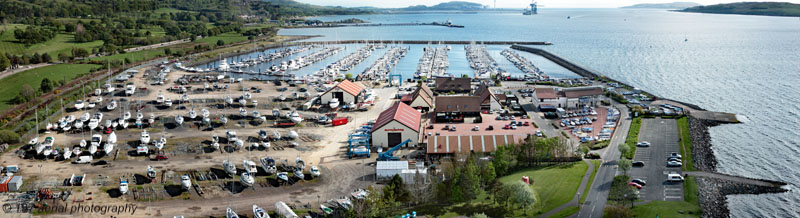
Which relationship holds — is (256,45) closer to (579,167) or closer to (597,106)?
(597,106)

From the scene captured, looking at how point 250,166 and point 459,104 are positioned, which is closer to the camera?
point 250,166

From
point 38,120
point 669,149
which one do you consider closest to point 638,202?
point 669,149

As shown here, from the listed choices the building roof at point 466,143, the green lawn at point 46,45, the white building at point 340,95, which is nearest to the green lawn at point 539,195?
the building roof at point 466,143

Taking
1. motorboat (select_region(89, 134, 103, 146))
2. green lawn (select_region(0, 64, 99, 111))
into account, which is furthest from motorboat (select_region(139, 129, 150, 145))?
green lawn (select_region(0, 64, 99, 111))

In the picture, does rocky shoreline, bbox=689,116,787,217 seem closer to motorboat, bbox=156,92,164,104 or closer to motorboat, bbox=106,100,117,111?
motorboat, bbox=156,92,164,104

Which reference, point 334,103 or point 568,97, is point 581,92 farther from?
point 334,103

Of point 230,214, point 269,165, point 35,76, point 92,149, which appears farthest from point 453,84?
point 35,76
